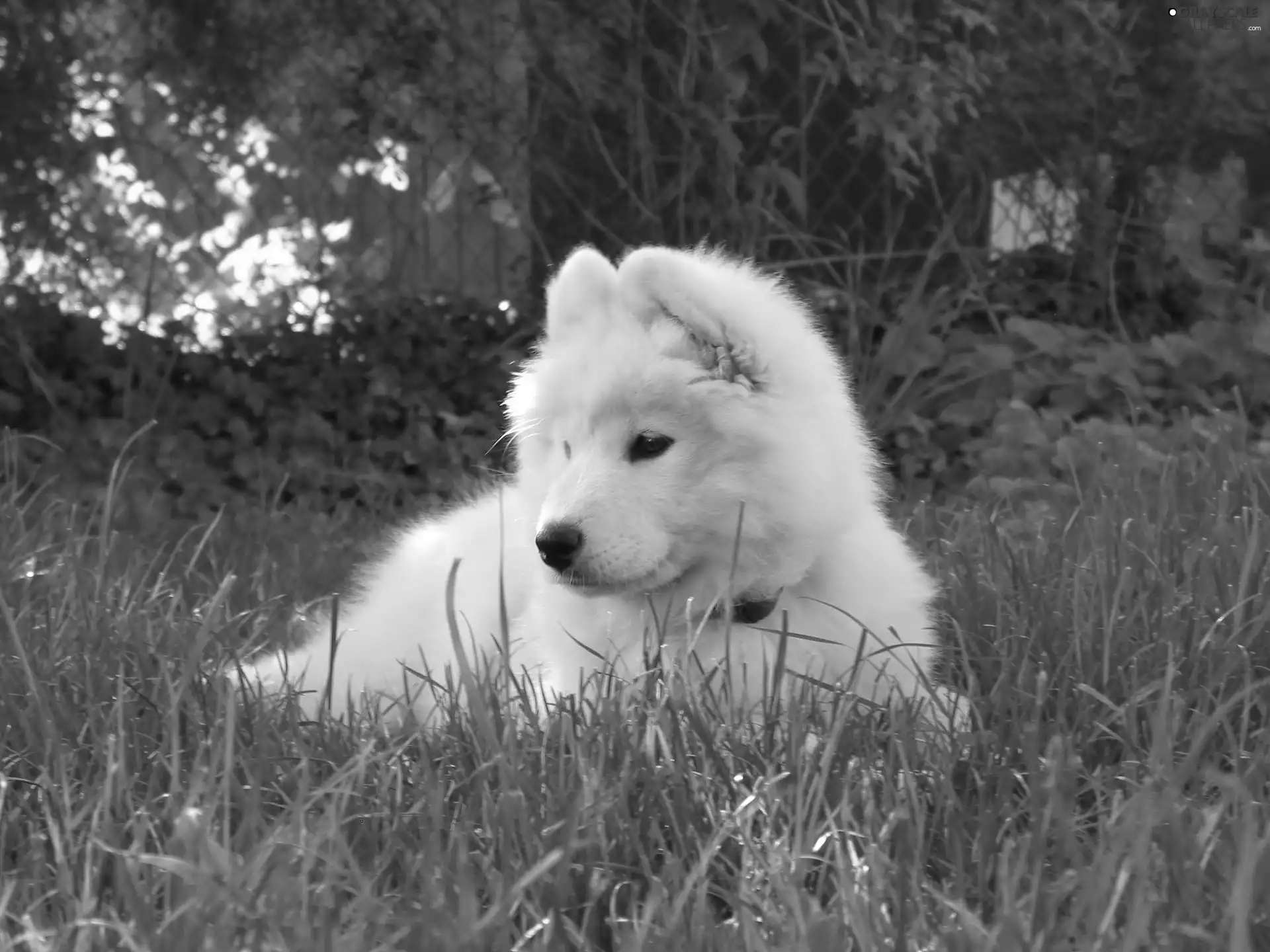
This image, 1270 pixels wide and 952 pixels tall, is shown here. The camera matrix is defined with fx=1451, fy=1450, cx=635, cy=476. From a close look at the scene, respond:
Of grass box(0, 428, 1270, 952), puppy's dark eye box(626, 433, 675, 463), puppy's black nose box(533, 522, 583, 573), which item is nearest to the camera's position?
grass box(0, 428, 1270, 952)

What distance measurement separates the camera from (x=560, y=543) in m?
2.29

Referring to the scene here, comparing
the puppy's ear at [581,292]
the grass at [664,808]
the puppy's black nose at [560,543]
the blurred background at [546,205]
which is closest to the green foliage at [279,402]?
the blurred background at [546,205]

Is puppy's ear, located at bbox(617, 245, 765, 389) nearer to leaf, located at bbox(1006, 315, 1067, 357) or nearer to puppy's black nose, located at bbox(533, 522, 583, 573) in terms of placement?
puppy's black nose, located at bbox(533, 522, 583, 573)

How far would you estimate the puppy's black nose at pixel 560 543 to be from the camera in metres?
2.28

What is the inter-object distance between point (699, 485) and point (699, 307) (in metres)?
0.29

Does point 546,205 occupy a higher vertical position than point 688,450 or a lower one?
higher

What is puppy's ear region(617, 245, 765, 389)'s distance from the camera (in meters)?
2.39

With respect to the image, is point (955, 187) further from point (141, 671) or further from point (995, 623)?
point (141, 671)

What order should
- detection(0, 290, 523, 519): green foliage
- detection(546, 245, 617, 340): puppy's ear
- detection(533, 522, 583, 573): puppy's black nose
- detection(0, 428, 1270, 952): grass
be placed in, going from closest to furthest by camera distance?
1. detection(0, 428, 1270, 952): grass
2. detection(533, 522, 583, 573): puppy's black nose
3. detection(546, 245, 617, 340): puppy's ear
4. detection(0, 290, 523, 519): green foliage

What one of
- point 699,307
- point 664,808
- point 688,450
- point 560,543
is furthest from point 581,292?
point 664,808

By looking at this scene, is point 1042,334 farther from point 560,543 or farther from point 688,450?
point 560,543

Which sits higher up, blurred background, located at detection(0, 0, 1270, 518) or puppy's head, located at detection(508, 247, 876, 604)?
blurred background, located at detection(0, 0, 1270, 518)

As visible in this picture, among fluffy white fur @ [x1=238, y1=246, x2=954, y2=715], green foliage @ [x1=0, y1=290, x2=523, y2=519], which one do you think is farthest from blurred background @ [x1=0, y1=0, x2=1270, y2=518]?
fluffy white fur @ [x1=238, y1=246, x2=954, y2=715]

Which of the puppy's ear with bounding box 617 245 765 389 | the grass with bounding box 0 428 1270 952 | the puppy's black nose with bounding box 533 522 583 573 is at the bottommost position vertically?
the grass with bounding box 0 428 1270 952
